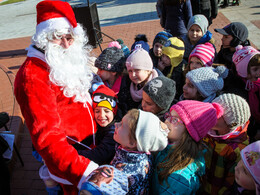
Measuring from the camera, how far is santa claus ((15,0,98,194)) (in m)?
1.39

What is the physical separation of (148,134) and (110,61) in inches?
60.3

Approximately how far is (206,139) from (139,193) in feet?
3.00

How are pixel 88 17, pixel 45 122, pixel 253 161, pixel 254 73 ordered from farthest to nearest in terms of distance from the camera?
pixel 88 17 → pixel 254 73 → pixel 45 122 → pixel 253 161

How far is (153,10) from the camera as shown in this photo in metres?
12.2

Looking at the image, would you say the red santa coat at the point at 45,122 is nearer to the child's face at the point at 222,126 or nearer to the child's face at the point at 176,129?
the child's face at the point at 176,129

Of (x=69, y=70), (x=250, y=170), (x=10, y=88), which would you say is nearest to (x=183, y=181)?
(x=250, y=170)

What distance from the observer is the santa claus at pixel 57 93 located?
4.56ft

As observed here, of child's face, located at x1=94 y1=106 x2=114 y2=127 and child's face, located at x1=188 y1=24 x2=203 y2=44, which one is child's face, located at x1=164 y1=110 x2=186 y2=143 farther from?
child's face, located at x1=188 y1=24 x2=203 y2=44

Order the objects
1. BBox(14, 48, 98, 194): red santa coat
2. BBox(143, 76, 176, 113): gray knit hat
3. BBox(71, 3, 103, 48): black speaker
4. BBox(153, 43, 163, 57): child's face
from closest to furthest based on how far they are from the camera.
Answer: BBox(14, 48, 98, 194): red santa coat, BBox(143, 76, 176, 113): gray knit hat, BBox(153, 43, 163, 57): child's face, BBox(71, 3, 103, 48): black speaker

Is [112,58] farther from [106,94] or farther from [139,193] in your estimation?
[139,193]

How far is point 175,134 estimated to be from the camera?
5.41 feet

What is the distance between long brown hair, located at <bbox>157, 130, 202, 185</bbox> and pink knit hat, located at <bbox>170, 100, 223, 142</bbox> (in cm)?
6

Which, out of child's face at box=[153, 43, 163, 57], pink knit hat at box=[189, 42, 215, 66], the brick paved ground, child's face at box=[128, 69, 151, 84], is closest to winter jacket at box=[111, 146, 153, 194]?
child's face at box=[128, 69, 151, 84]

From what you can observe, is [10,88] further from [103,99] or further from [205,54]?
[205,54]
